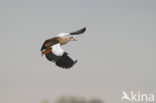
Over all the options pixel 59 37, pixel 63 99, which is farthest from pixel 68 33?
pixel 63 99

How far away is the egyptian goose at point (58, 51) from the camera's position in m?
5.02

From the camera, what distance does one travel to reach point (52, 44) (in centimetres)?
517

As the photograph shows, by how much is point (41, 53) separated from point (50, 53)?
151mm

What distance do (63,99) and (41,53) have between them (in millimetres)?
375

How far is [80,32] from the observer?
5277 mm

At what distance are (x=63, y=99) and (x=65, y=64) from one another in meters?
0.30

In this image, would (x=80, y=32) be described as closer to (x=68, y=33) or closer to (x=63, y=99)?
(x=68, y=33)

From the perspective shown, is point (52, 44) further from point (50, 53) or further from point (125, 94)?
point (125, 94)

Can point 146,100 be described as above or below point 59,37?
below

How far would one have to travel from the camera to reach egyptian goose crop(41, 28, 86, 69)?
502cm

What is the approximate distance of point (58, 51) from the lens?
505 cm

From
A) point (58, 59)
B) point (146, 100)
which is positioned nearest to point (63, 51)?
point (58, 59)

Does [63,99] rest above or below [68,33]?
below

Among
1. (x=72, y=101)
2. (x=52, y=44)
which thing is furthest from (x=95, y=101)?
(x=52, y=44)
